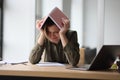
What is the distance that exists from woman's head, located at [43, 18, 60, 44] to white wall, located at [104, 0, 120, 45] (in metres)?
2.17

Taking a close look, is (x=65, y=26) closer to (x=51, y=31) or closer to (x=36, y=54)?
(x=51, y=31)

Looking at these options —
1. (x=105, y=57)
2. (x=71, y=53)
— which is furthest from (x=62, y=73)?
(x=71, y=53)

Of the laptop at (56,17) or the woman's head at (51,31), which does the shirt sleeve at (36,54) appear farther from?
the laptop at (56,17)

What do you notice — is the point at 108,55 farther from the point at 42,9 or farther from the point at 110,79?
the point at 42,9

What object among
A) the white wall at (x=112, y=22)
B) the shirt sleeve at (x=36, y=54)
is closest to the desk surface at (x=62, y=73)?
the shirt sleeve at (x=36, y=54)

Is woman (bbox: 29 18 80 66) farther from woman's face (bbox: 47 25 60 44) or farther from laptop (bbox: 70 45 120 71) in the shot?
laptop (bbox: 70 45 120 71)

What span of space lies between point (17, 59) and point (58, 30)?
1.69 metres

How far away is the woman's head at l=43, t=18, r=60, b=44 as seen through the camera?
6.76 ft

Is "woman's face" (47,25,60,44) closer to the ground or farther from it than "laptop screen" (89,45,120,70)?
farther from it

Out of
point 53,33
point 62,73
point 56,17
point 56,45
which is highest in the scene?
point 56,17

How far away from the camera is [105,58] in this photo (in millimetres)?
1513

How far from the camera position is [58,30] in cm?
207

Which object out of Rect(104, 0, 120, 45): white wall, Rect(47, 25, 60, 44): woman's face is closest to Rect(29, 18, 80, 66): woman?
Rect(47, 25, 60, 44): woman's face

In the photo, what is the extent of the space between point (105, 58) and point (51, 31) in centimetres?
69
